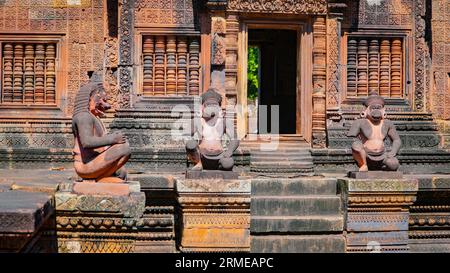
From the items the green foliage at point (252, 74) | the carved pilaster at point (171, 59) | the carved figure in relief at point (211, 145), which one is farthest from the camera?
the green foliage at point (252, 74)

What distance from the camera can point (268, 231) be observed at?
7621 mm

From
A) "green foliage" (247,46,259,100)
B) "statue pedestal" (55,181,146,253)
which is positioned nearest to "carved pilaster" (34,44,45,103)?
"statue pedestal" (55,181,146,253)

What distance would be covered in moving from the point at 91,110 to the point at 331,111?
465cm

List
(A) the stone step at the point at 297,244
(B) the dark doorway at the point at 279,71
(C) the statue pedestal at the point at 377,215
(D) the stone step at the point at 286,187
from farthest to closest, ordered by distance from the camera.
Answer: (B) the dark doorway at the point at 279,71
(D) the stone step at the point at 286,187
(A) the stone step at the point at 297,244
(C) the statue pedestal at the point at 377,215

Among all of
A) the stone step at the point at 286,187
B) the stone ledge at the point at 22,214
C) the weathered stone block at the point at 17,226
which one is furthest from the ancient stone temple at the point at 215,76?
the weathered stone block at the point at 17,226

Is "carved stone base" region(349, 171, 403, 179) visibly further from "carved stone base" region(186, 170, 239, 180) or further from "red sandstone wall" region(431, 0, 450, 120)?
"red sandstone wall" region(431, 0, 450, 120)

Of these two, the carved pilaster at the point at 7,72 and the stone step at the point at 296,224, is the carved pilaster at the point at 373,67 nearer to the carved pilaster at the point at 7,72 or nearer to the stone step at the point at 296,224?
the stone step at the point at 296,224

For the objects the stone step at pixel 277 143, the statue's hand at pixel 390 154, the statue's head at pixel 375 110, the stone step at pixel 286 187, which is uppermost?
the statue's head at pixel 375 110

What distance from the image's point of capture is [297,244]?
7570 millimetres

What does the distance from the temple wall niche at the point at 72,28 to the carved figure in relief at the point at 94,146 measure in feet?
13.9

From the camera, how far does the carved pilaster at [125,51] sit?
9539 mm

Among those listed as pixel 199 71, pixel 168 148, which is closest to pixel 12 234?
pixel 168 148

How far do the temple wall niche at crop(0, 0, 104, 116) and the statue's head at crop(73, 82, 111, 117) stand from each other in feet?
13.7

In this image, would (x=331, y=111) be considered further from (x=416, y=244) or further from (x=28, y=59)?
(x=28, y=59)
